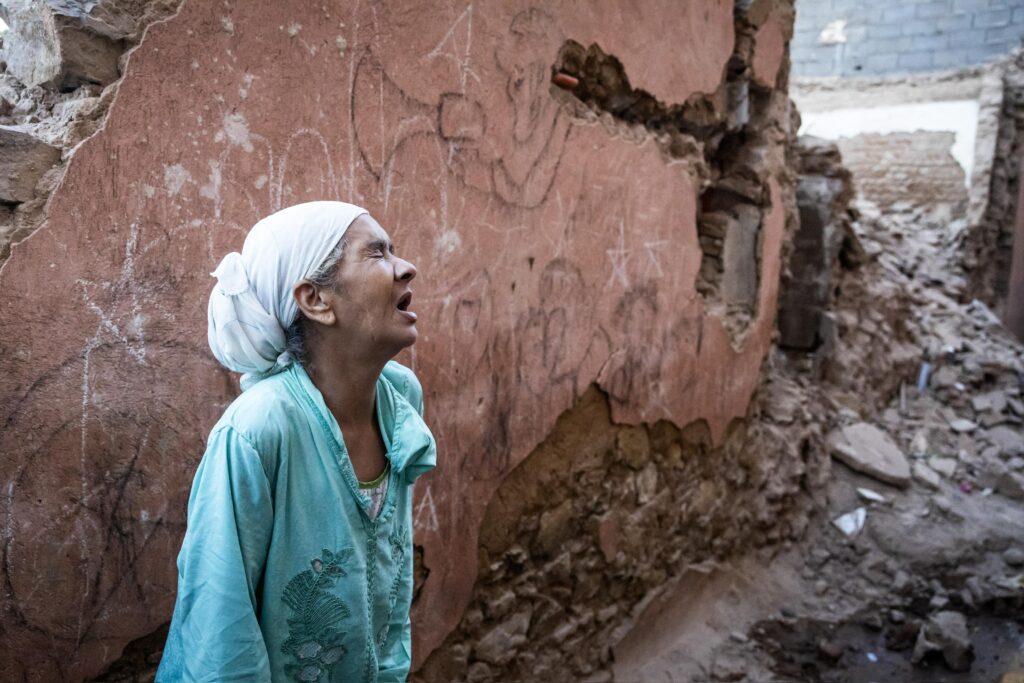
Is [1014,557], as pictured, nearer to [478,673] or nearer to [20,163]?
[478,673]

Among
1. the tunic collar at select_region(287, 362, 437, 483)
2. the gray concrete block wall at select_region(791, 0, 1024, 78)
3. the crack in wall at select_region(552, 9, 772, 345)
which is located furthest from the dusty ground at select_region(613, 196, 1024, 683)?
the gray concrete block wall at select_region(791, 0, 1024, 78)

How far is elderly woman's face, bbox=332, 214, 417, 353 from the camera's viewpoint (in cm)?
137

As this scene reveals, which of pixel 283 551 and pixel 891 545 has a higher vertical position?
pixel 283 551

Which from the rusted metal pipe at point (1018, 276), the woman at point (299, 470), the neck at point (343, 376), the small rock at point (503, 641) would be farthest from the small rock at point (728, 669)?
the rusted metal pipe at point (1018, 276)

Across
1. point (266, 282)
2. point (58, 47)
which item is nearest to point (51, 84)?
point (58, 47)

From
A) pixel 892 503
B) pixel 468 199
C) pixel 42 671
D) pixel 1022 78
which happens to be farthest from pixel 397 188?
pixel 1022 78

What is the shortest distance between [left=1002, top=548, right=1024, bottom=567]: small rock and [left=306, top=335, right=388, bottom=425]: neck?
4.32 meters

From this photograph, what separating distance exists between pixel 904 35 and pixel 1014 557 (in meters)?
9.13

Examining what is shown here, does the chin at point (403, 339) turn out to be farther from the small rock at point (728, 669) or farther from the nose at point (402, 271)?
the small rock at point (728, 669)

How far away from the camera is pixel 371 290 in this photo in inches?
54.6

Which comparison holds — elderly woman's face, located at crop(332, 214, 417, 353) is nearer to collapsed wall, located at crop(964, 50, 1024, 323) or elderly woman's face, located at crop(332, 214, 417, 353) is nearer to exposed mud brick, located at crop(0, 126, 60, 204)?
exposed mud brick, located at crop(0, 126, 60, 204)

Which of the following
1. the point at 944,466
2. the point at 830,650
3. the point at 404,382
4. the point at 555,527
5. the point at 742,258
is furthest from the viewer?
the point at 944,466

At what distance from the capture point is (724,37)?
343 centimetres

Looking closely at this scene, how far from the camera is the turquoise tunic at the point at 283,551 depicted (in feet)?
3.91
